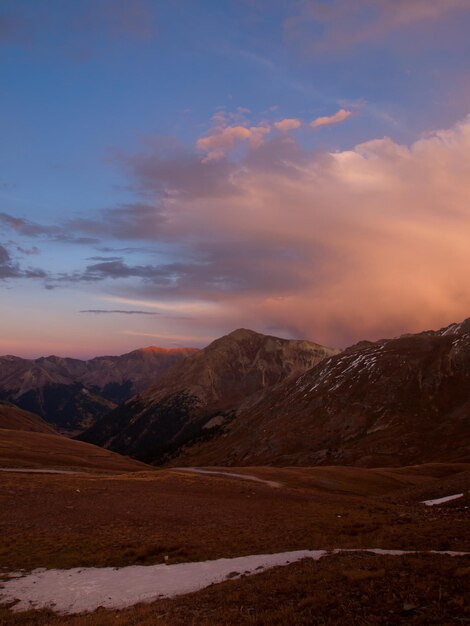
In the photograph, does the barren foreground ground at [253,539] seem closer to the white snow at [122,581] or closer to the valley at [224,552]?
the valley at [224,552]

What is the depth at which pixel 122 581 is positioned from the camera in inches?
934

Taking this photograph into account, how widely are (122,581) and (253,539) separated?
1070 centimetres

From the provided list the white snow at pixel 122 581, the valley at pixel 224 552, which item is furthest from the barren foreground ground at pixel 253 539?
the white snow at pixel 122 581

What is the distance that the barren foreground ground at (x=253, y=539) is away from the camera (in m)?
15.8

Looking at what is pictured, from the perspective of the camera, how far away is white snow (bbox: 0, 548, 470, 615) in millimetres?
20906

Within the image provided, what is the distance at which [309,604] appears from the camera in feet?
52.1

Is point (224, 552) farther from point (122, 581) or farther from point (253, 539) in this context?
point (122, 581)

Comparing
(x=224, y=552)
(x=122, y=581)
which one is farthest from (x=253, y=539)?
(x=122, y=581)

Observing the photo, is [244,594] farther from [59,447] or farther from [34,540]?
[59,447]

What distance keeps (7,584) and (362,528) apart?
2268cm

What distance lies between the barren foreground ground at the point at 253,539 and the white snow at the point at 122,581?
1447 millimetres

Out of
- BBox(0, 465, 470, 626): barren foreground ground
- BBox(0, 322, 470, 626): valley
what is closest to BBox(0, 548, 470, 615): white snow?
BBox(0, 322, 470, 626): valley

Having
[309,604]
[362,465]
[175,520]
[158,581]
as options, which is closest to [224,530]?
[175,520]

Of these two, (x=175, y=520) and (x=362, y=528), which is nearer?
(x=362, y=528)
